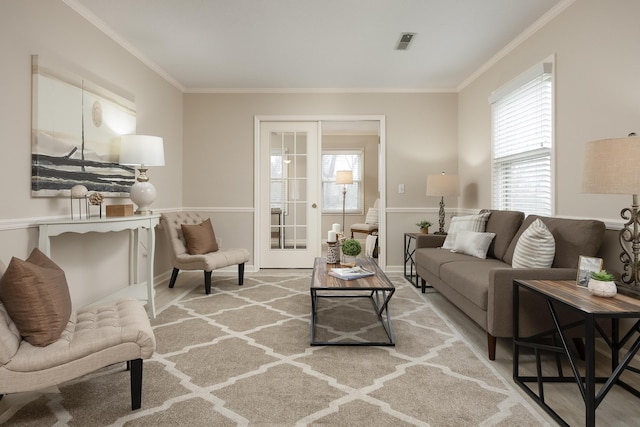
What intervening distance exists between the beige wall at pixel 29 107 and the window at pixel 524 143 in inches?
149

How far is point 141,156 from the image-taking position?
3.25m

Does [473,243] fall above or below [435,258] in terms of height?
above

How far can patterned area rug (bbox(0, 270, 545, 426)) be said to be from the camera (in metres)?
1.74

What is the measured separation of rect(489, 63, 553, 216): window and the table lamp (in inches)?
133

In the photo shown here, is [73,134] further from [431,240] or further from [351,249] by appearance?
[431,240]

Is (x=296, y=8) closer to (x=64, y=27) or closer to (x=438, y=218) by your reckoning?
(x=64, y=27)

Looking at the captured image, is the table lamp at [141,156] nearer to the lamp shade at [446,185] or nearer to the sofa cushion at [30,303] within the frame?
the sofa cushion at [30,303]

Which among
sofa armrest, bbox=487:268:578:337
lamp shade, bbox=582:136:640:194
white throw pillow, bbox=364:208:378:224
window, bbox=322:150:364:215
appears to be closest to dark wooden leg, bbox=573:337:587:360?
sofa armrest, bbox=487:268:578:337

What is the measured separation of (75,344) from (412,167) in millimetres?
4447

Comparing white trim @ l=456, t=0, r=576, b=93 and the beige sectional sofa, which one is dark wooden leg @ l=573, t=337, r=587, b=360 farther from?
white trim @ l=456, t=0, r=576, b=93

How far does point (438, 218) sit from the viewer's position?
205 inches

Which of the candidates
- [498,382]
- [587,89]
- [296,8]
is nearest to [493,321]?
[498,382]

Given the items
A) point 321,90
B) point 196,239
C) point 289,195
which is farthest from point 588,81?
point 196,239

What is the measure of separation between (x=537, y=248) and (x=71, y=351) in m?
2.71
